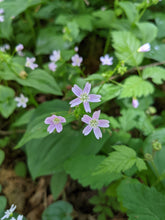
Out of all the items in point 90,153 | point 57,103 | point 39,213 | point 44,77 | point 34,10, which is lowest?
point 39,213

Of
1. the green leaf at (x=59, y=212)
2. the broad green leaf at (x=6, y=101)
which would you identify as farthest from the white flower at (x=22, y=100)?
the green leaf at (x=59, y=212)

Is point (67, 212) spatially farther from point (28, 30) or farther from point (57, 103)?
point (28, 30)

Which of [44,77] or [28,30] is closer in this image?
[44,77]

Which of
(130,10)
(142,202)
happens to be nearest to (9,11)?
(130,10)

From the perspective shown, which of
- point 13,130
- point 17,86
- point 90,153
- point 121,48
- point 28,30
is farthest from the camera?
point 28,30

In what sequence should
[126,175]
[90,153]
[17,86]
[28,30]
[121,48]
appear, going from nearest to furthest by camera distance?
[126,175], [90,153], [121,48], [17,86], [28,30]

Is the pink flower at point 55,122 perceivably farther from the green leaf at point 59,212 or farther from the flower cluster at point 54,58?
the flower cluster at point 54,58

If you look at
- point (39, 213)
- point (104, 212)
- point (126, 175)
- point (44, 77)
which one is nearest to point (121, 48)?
point (44, 77)

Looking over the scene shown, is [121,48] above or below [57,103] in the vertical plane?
above
